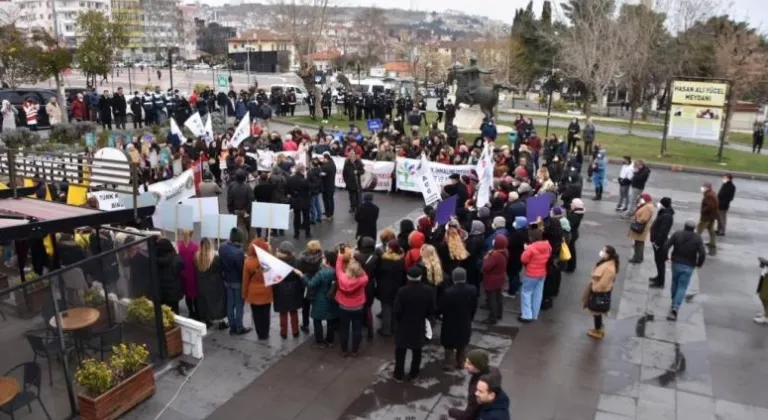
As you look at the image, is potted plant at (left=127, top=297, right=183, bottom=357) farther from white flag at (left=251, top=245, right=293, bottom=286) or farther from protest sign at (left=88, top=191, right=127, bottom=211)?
protest sign at (left=88, top=191, right=127, bottom=211)

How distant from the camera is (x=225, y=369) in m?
8.20

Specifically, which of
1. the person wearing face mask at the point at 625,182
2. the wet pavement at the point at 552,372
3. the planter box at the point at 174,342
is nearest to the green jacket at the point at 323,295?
Result: the wet pavement at the point at 552,372

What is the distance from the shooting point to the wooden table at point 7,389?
19.6ft

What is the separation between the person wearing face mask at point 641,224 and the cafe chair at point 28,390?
10.3 meters

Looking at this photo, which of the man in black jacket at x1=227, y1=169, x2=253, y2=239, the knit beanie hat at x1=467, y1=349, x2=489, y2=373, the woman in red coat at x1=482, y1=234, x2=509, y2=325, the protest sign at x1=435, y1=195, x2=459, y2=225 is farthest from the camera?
the man in black jacket at x1=227, y1=169, x2=253, y2=239

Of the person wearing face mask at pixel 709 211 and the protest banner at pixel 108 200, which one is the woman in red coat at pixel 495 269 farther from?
the protest banner at pixel 108 200

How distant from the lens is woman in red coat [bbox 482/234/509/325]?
9.36 meters

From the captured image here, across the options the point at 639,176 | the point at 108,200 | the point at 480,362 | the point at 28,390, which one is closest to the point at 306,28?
the point at 639,176

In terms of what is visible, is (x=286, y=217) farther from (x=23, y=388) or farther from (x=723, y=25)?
(x=723, y=25)

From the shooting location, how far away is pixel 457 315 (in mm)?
7754

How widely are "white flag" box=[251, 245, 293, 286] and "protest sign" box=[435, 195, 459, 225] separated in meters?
3.28

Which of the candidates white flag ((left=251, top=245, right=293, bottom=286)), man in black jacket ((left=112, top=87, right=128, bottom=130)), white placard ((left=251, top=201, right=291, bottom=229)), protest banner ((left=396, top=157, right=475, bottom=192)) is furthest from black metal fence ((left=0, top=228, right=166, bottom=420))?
man in black jacket ((left=112, top=87, right=128, bottom=130))

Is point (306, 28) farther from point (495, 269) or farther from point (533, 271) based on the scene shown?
point (533, 271)

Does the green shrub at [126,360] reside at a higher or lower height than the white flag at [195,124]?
lower
